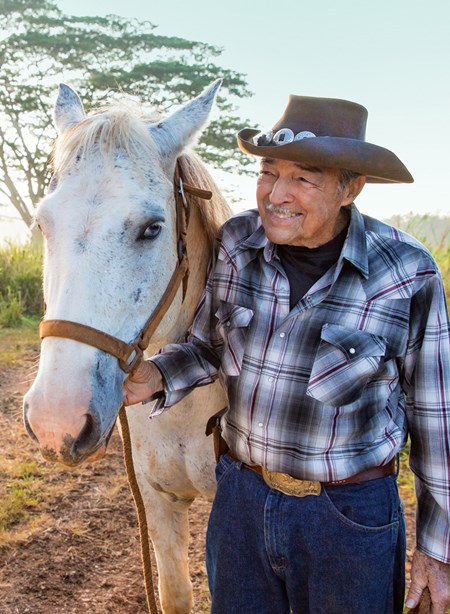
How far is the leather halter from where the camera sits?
1.50 meters

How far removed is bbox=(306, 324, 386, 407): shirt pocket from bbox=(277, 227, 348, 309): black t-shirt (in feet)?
0.61

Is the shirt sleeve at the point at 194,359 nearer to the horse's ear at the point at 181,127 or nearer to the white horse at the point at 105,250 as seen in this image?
the white horse at the point at 105,250

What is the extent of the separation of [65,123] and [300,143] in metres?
0.93

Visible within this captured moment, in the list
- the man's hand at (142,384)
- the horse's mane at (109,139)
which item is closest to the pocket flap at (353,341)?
the man's hand at (142,384)

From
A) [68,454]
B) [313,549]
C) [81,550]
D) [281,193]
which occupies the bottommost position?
[81,550]

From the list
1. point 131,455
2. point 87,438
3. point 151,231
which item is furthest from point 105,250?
point 131,455

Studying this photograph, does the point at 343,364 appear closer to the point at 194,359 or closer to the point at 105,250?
the point at 194,359

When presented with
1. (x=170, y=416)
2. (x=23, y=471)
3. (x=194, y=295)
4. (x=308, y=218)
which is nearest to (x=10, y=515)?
(x=23, y=471)

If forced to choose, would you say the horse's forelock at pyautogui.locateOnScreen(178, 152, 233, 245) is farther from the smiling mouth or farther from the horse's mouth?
the horse's mouth

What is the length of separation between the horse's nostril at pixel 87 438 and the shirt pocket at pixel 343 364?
640mm

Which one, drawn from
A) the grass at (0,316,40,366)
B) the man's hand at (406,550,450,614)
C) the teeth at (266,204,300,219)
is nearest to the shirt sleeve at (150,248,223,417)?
the teeth at (266,204,300,219)

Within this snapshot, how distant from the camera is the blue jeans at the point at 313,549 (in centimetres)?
173

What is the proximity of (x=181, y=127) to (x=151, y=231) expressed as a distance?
0.47 meters

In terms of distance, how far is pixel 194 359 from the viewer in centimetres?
200
